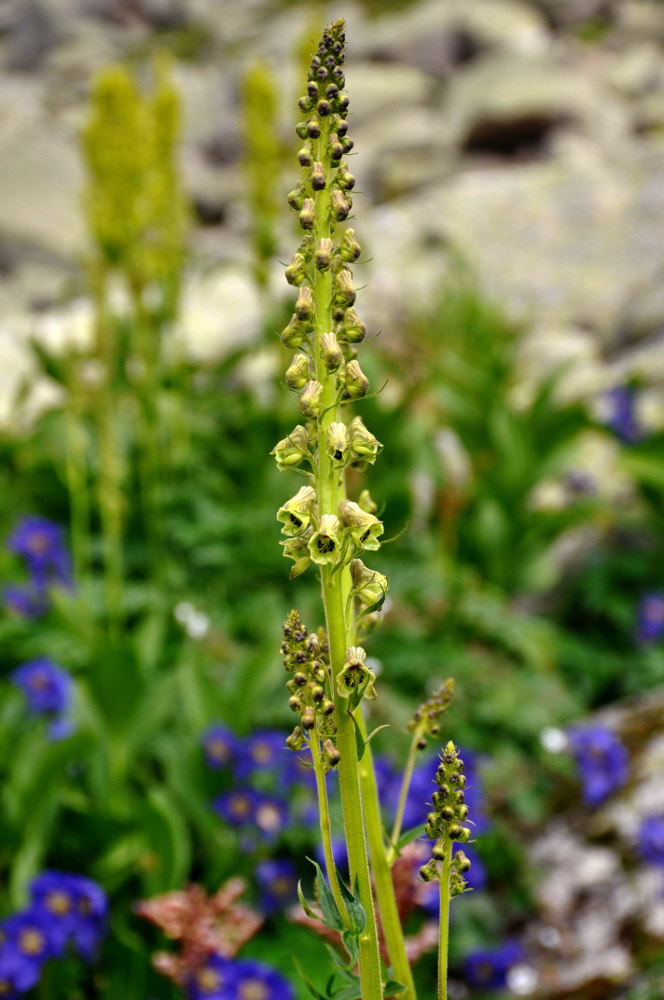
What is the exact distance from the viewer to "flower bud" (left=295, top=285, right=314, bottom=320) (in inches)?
32.6

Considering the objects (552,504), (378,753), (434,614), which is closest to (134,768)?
(378,753)

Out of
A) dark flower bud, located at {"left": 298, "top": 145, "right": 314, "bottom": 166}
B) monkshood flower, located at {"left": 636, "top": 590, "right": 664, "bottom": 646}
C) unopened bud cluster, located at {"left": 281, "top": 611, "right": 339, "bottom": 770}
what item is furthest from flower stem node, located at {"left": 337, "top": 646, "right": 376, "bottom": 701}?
monkshood flower, located at {"left": 636, "top": 590, "right": 664, "bottom": 646}

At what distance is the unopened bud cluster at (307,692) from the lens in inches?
31.5

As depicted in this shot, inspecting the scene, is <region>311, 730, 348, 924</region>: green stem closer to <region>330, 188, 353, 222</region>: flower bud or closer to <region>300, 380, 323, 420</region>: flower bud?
<region>300, 380, 323, 420</region>: flower bud

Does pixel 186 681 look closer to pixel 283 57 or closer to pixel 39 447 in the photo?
pixel 39 447

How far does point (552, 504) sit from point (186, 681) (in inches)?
128

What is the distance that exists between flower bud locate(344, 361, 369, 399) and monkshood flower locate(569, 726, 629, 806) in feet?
6.62

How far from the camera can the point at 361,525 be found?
84cm

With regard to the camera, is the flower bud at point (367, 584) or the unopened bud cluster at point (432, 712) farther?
the unopened bud cluster at point (432, 712)

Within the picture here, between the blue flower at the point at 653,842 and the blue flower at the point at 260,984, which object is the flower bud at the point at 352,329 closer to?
the blue flower at the point at 260,984

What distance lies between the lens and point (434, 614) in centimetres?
400

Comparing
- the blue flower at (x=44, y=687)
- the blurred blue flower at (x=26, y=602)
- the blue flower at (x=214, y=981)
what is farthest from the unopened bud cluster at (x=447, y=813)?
the blurred blue flower at (x=26, y=602)

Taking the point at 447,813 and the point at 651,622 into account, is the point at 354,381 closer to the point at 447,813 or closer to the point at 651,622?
the point at 447,813

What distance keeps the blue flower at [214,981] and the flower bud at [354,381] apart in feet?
4.86
